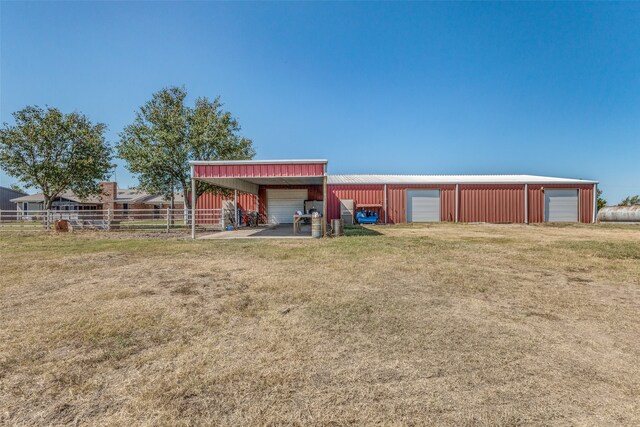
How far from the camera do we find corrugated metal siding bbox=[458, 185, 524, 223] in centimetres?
2419

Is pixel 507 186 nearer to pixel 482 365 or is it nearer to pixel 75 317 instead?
pixel 482 365

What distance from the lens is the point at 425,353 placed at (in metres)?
3.11

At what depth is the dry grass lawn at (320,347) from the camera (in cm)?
227

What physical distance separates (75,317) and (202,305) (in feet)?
5.34

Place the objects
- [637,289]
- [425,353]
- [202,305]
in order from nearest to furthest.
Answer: [425,353] → [202,305] → [637,289]

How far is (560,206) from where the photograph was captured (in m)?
24.6

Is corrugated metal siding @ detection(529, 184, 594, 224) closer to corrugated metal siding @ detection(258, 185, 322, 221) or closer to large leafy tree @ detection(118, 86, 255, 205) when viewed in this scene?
corrugated metal siding @ detection(258, 185, 322, 221)

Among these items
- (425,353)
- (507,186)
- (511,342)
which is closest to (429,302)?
(511,342)

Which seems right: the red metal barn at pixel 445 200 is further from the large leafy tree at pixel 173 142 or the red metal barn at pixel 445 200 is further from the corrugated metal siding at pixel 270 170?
the corrugated metal siding at pixel 270 170

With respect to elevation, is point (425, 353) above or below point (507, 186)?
below

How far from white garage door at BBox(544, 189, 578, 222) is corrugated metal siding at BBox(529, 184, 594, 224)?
0.40m

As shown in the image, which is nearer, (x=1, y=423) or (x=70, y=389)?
(x=1, y=423)

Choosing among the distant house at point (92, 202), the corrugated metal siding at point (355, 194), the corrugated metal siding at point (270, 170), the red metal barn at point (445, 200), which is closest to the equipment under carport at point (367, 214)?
the red metal barn at point (445, 200)

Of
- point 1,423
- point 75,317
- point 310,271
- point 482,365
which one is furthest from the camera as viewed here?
point 310,271
